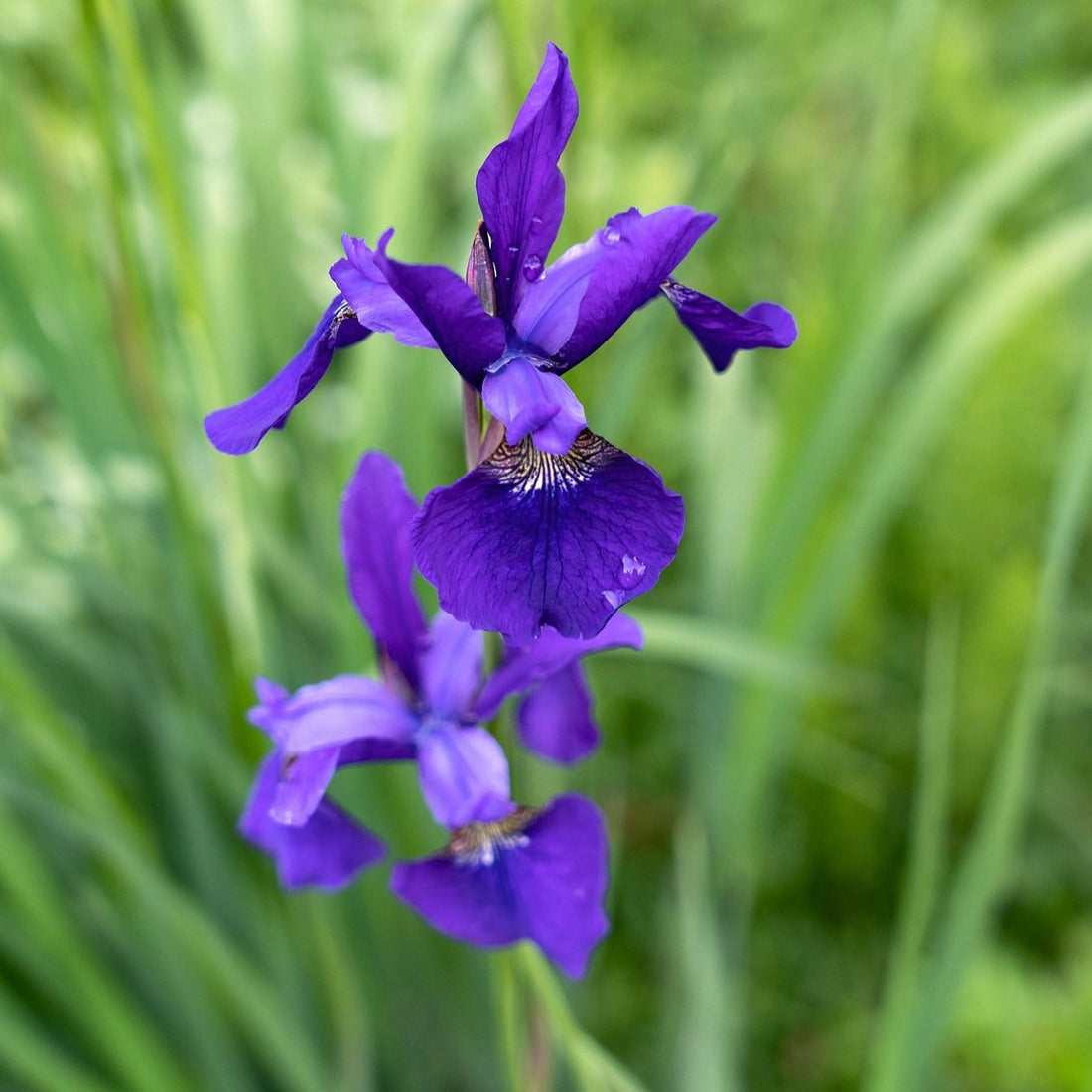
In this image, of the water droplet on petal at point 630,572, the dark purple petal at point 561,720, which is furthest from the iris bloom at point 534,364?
the dark purple petal at point 561,720

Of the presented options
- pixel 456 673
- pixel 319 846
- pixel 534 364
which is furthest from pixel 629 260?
pixel 319 846

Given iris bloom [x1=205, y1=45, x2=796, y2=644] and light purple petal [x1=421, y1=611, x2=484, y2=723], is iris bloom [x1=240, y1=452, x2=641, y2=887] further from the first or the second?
iris bloom [x1=205, y1=45, x2=796, y2=644]

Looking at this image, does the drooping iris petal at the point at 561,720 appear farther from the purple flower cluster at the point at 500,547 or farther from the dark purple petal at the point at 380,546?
the dark purple petal at the point at 380,546

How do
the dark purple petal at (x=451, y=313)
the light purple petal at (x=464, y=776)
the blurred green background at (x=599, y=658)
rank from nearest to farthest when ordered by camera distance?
the dark purple petal at (x=451, y=313)
the light purple petal at (x=464, y=776)
the blurred green background at (x=599, y=658)

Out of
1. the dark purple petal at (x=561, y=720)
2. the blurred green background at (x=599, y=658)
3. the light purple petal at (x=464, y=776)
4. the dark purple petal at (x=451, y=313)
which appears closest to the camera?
the dark purple petal at (x=451, y=313)

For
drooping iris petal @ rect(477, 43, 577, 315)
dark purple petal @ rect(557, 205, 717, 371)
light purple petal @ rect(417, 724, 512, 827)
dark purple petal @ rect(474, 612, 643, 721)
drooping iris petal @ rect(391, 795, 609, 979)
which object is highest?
drooping iris petal @ rect(477, 43, 577, 315)

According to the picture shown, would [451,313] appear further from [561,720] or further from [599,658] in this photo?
[599,658]

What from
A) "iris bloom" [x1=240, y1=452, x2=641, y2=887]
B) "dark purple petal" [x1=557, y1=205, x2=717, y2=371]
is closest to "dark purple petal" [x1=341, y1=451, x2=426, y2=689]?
"iris bloom" [x1=240, y1=452, x2=641, y2=887]
